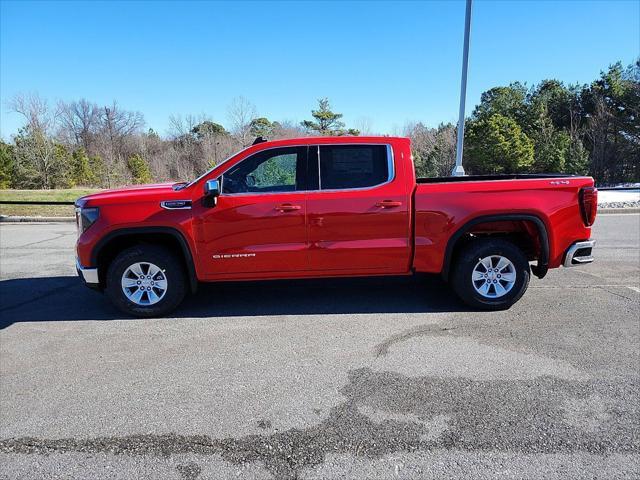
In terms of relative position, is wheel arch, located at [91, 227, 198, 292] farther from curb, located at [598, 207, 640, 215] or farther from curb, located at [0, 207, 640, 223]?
curb, located at [598, 207, 640, 215]

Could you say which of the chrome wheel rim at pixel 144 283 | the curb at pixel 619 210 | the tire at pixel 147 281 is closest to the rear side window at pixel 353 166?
the tire at pixel 147 281

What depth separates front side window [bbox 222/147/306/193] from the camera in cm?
482

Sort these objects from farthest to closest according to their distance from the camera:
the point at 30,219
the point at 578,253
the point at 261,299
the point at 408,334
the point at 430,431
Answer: the point at 30,219, the point at 261,299, the point at 578,253, the point at 408,334, the point at 430,431

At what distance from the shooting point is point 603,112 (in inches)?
1027

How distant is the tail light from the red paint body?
0.20 ft

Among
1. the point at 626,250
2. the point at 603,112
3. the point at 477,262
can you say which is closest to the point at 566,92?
the point at 603,112

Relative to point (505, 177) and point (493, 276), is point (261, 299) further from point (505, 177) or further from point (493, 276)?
point (505, 177)

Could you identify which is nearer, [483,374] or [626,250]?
[483,374]

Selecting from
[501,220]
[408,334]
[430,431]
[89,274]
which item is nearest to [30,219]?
[89,274]

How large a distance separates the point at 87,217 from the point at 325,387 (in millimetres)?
3256

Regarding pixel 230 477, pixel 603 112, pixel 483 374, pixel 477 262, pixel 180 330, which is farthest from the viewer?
pixel 603 112

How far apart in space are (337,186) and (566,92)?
30.8 m

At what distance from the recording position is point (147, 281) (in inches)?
192

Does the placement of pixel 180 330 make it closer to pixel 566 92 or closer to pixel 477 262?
pixel 477 262
